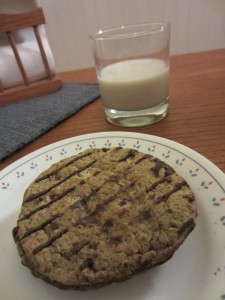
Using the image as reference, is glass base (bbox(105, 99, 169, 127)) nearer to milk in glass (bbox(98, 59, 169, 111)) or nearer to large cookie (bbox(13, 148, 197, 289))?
milk in glass (bbox(98, 59, 169, 111))

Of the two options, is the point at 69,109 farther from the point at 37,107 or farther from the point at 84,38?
the point at 84,38

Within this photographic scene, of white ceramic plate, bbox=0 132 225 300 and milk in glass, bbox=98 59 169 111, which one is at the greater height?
milk in glass, bbox=98 59 169 111

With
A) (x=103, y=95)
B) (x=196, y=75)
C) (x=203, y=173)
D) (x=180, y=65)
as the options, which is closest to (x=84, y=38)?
(x=180, y=65)

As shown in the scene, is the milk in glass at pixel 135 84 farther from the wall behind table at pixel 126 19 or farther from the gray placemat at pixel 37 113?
the wall behind table at pixel 126 19

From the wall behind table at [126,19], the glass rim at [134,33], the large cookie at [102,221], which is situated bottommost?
the wall behind table at [126,19]

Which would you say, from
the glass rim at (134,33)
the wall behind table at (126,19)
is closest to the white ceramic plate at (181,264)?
the glass rim at (134,33)

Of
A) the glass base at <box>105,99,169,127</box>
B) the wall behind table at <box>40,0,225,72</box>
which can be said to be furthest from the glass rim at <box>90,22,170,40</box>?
the wall behind table at <box>40,0,225,72</box>

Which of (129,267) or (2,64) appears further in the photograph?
(2,64)
